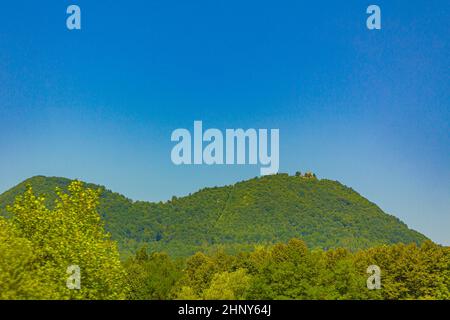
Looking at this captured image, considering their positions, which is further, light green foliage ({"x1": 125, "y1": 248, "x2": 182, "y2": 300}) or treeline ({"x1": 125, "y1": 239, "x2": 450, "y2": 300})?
light green foliage ({"x1": 125, "y1": 248, "x2": 182, "y2": 300})

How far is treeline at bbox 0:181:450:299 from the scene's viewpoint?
4652cm

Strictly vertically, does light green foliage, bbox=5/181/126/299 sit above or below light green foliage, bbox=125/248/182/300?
above

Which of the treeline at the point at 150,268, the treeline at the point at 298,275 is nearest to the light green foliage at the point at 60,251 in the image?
the treeline at the point at 150,268

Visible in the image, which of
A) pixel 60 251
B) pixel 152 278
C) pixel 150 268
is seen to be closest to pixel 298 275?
pixel 60 251

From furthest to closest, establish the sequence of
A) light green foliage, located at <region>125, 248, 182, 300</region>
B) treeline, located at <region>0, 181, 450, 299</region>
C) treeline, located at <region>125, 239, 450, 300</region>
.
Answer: light green foliage, located at <region>125, 248, 182, 300</region>
treeline, located at <region>125, 239, 450, 300</region>
treeline, located at <region>0, 181, 450, 299</region>

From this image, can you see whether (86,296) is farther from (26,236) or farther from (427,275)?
(427,275)

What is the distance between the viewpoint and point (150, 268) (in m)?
112

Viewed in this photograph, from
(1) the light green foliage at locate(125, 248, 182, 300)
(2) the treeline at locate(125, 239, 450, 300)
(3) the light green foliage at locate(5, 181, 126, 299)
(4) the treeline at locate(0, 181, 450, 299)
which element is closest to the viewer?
(4) the treeline at locate(0, 181, 450, 299)

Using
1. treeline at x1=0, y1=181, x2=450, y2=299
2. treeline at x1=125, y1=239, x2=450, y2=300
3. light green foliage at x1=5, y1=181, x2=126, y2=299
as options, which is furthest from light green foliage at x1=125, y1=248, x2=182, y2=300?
light green foliage at x1=5, y1=181, x2=126, y2=299

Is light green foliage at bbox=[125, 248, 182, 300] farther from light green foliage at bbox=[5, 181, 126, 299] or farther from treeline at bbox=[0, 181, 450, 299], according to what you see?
light green foliage at bbox=[5, 181, 126, 299]

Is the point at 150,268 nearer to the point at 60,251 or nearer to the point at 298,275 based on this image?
the point at 298,275

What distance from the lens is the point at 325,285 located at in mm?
71750
